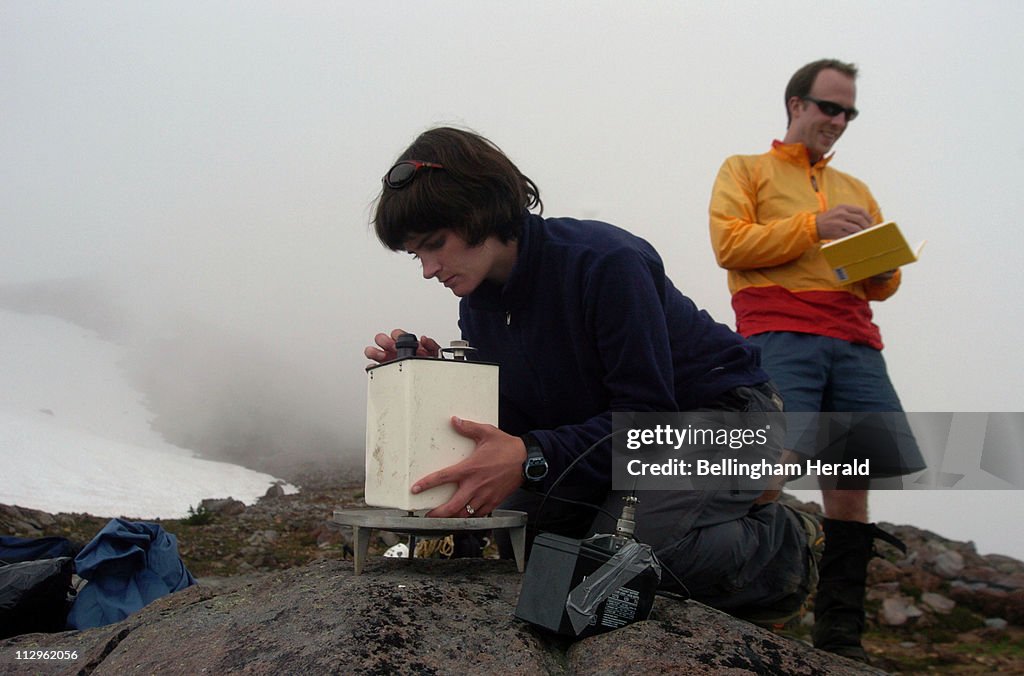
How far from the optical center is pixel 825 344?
3023mm

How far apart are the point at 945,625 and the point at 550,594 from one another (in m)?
3.84

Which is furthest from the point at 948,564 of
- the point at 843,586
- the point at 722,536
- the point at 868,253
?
the point at 722,536

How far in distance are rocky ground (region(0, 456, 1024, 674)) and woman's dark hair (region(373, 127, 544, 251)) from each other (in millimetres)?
2115

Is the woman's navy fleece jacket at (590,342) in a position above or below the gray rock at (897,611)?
above

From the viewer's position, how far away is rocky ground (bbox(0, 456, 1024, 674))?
3.96 m

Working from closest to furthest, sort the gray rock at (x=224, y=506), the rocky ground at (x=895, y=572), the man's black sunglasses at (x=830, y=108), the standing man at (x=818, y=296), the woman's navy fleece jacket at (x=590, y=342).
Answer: the woman's navy fleece jacket at (x=590, y=342) → the standing man at (x=818, y=296) → the man's black sunglasses at (x=830, y=108) → the rocky ground at (x=895, y=572) → the gray rock at (x=224, y=506)

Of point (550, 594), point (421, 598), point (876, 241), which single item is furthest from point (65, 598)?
point (876, 241)

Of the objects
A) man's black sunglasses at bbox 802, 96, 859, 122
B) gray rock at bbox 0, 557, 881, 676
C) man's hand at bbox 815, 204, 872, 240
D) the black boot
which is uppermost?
man's black sunglasses at bbox 802, 96, 859, 122

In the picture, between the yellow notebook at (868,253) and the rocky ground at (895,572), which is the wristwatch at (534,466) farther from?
the rocky ground at (895,572)

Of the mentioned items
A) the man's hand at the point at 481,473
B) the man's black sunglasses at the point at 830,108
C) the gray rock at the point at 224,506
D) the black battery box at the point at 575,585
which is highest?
the man's black sunglasses at the point at 830,108

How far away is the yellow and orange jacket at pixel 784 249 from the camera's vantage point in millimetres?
3068

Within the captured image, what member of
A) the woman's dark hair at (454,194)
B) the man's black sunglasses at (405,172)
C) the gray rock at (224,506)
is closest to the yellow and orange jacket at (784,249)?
the woman's dark hair at (454,194)

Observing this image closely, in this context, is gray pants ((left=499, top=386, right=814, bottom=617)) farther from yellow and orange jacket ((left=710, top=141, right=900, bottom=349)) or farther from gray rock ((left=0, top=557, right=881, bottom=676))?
yellow and orange jacket ((left=710, top=141, right=900, bottom=349))

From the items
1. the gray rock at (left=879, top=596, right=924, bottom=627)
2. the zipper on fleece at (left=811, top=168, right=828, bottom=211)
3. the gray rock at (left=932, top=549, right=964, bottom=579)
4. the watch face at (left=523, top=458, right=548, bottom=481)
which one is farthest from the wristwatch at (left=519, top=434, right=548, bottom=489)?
the gray rock at (left=932, top=549, right=964, bottom=579)
